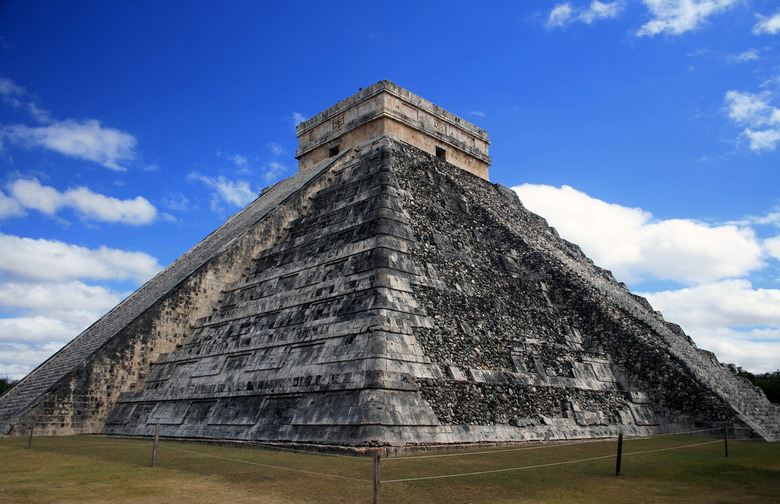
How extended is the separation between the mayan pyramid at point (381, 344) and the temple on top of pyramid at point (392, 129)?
0.15 m

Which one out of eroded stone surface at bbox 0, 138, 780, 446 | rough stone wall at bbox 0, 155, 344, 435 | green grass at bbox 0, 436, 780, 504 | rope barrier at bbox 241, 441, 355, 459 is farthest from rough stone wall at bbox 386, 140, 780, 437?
rough stone wall at bbox 0, 155, 344, 435

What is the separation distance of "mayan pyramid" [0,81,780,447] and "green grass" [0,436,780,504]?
106 centimetres

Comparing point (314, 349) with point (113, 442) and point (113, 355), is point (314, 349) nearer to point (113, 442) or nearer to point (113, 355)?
point (113, 442)

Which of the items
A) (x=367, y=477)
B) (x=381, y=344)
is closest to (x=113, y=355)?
(x=381, y=344)

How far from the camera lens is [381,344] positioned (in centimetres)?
954

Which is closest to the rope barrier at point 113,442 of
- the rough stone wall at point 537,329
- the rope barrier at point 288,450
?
the rope barrier at point 288,450

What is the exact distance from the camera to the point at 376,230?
482 inches

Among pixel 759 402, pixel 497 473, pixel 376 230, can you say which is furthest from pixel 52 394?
pixel 759 402

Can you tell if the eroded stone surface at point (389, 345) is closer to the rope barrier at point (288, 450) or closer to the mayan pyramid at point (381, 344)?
the mayan pyramid at point (381, 344)

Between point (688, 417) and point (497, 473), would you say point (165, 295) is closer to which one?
point (497, 473)

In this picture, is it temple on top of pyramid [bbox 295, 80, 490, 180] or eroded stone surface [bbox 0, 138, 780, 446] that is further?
temple on top of pyramid [bbox 295, 80, 490, 180]

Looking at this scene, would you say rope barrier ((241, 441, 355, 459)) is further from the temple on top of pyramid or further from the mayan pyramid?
the temple on top of pyramid

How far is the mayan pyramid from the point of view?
9695mm

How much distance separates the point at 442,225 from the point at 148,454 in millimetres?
8379
